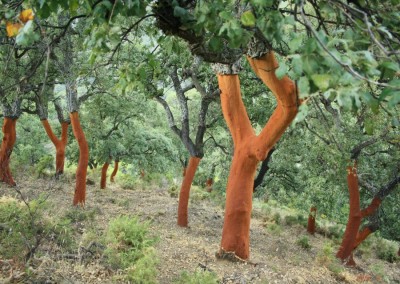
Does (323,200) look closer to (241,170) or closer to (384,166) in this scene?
(384,166)

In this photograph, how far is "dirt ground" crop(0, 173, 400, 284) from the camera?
507 cm

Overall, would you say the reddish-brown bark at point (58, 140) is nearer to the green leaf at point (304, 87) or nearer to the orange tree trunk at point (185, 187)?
the orange tree trunk at point (185, 187)

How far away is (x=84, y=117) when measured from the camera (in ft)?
54.1

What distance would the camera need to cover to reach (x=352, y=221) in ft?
34.4

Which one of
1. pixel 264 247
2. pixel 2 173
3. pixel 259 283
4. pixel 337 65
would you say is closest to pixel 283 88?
pixel 259 283

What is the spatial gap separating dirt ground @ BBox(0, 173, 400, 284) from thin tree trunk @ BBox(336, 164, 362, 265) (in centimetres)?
47

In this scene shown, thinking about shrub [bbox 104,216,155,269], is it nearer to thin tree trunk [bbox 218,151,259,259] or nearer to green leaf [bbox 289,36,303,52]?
thin tree trunk [bbox 218,151,259,259]

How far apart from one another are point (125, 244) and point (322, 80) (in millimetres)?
5598

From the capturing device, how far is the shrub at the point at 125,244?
18.5ft

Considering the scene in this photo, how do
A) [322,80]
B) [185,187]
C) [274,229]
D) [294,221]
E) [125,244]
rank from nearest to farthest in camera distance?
[322,80] < [125,244] < [185,187] < [274,229] < [294,221]

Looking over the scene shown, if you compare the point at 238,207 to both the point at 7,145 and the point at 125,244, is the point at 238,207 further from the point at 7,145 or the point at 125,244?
the point at 7,145

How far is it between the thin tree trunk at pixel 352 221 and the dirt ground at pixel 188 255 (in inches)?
18.5

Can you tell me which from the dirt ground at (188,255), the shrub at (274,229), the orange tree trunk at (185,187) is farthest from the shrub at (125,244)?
the shrub at (274,229)

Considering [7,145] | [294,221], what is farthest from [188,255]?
[294,221]
